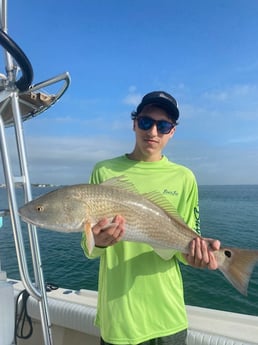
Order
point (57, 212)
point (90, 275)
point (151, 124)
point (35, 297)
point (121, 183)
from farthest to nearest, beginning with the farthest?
point (90, 275) < point (35, 297) < point (151, 124) < point (121, 183) < point (57, 212)

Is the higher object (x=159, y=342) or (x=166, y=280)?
(x=166, y=280)

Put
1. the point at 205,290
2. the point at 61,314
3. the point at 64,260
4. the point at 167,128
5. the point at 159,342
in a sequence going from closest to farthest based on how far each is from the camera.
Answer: the point at 159,342, the point at 167,128, the point at 61,314, the point at 205,290, the point at 64,260

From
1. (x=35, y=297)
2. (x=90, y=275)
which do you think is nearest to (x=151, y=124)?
(x=35, y=297)

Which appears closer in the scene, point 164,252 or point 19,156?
point 164,252

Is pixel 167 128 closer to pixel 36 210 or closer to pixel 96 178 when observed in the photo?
pixel 96 178

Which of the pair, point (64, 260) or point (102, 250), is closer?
point (102, 250)

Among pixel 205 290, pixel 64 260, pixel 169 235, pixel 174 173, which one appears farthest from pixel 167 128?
pixel 64 260

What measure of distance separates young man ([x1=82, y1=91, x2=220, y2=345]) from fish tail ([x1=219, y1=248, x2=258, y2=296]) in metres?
0.11

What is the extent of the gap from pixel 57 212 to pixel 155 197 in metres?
0.75

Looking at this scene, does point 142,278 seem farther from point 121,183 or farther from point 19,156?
point 19,156

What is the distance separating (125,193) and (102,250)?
17.9 inches

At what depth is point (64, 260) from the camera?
16.0 metres

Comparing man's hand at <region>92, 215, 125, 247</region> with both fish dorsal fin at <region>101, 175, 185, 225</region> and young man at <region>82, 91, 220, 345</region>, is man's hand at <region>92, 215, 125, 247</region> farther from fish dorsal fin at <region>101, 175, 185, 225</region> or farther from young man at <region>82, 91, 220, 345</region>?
fish dorsal fin at <region>101, 175, 185, 225</region>

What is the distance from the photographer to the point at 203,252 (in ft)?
7.98
